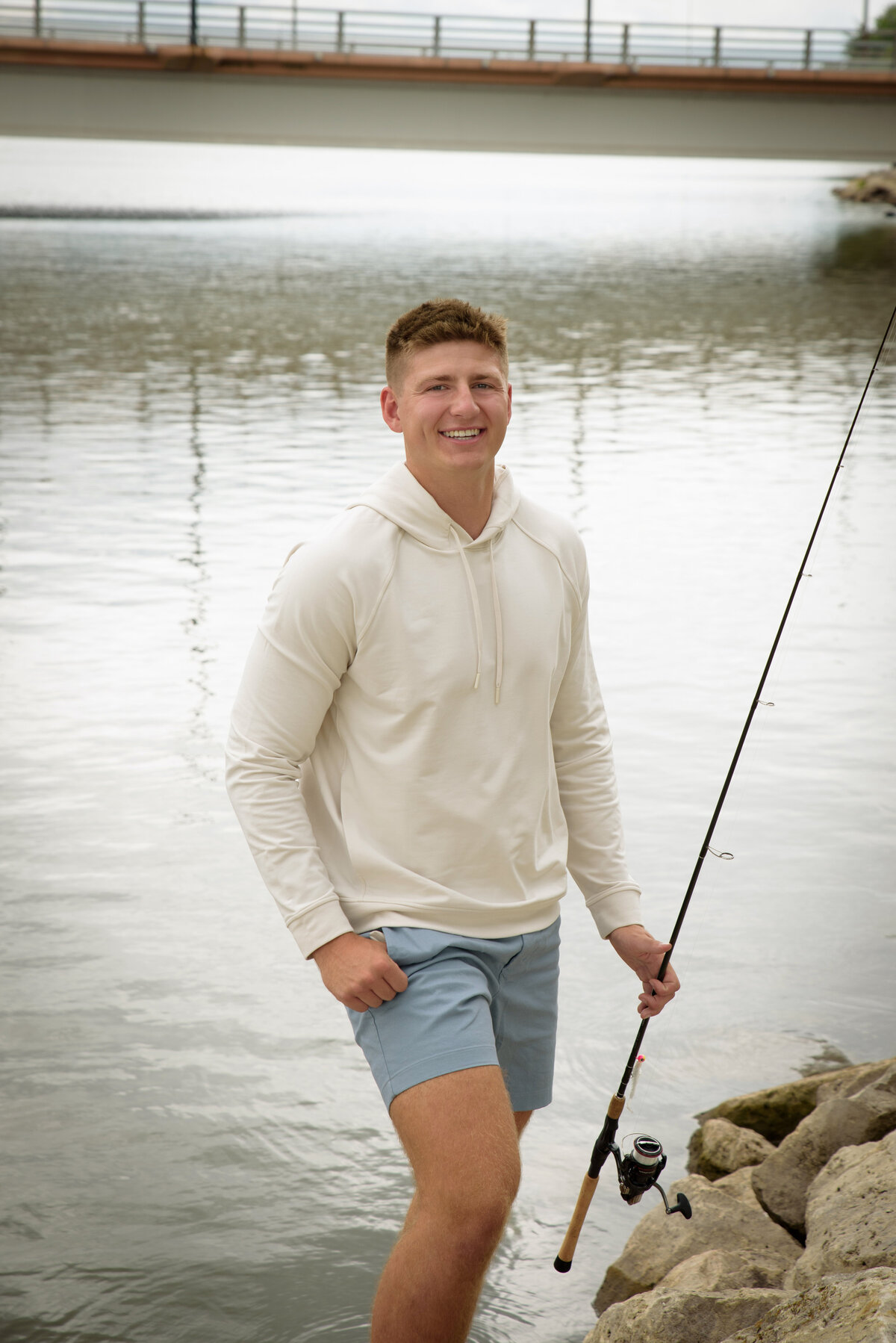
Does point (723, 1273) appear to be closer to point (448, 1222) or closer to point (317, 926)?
point (448, 1222)

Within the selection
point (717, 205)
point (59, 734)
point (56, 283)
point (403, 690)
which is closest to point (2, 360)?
point (56, 283)

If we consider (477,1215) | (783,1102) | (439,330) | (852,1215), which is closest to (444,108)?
(783,1102)

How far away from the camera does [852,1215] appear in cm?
317

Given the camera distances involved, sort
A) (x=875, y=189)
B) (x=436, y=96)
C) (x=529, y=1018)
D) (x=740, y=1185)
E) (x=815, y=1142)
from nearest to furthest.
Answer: (x=529, y=1018), (x=815, y=1142), (x=740, y=1185), (x=436, y=96), (x=875, y=189)

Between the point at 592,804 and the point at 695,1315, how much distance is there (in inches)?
42.1

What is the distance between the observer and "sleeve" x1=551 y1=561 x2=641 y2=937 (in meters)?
3.18

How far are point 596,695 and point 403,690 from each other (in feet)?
1.99

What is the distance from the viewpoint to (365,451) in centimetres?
1622

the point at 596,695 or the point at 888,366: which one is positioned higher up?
the point at 596,695

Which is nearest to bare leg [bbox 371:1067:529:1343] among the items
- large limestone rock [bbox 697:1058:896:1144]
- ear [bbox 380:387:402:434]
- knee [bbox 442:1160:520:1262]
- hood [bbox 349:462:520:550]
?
knee [bbox 442:1160:520:1262]

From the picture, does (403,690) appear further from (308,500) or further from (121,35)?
(121,35)

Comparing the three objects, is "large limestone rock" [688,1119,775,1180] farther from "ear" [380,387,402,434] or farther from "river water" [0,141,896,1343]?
"ear" [380,387,402,434]

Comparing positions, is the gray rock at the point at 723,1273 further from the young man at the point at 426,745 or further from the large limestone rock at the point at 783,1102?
the large limestone rock at the point at 783,1102

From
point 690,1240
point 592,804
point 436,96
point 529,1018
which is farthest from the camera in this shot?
point 436,96
